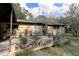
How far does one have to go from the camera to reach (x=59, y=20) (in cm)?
444

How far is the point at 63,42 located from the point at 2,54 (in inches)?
24.3

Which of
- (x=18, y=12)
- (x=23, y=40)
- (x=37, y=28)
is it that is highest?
(x=18, y=12)

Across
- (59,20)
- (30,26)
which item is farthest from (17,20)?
(59,20)

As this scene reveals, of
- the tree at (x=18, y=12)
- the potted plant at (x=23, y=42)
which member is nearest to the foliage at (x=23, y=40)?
the potted plant at (x=23, y=42)

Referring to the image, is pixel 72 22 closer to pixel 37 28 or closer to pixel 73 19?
pixel 73 19

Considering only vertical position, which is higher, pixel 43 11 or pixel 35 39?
pixel 43 11

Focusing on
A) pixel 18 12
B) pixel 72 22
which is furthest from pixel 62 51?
pixel 18 12

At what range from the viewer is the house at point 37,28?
4.43 meters

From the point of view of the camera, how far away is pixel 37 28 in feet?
14.6

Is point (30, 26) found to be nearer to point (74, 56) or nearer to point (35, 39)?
point (35, 39)

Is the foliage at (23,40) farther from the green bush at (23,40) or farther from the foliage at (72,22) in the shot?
the foliage at (72,22)

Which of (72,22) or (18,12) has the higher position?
(18,12)

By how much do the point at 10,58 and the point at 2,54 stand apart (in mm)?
89

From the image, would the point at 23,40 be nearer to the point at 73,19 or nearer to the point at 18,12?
the point at 18,12
